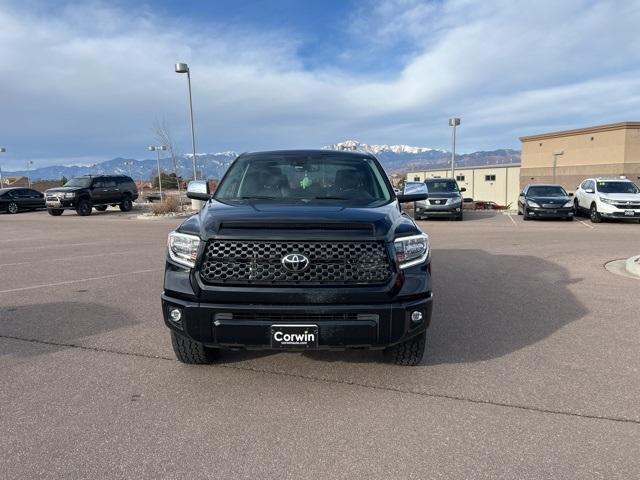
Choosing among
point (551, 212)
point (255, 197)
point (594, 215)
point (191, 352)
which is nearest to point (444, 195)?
point (551, 212)

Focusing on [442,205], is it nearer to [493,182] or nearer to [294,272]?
[294,272]

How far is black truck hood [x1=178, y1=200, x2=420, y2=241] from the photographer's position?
344 centimetres

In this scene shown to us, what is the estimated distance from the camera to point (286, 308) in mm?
3340

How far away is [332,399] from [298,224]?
129 cm

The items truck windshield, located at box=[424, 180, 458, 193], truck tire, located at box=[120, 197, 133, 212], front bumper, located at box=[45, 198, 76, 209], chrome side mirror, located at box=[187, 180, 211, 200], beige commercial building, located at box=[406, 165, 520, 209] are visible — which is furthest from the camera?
beige commercial building, located at box=[406, 165, 520, 209]

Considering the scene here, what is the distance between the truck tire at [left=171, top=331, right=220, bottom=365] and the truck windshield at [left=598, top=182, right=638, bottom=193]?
19119mm

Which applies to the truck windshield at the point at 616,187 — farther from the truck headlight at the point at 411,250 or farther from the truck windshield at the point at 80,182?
the truck windshield at the point at 80,182

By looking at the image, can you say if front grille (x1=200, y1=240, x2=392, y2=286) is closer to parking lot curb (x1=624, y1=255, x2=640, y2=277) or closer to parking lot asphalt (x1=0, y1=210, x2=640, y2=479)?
parking lot asphalt (x1=0, y1=210, x2=640, y2=479)

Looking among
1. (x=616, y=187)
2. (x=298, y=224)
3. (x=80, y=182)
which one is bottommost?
(x=616, y=187)

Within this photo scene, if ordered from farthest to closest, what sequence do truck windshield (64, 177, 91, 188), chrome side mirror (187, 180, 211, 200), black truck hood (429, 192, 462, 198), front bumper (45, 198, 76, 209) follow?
truck windshield (64, 177, 91, 188) < front bumper (45, 198, 76, 209) < black truck hood (429, 192, 462, 198) < chrome side mirror (187, 180, 211, 200)

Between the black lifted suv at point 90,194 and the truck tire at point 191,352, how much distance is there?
23.8 m

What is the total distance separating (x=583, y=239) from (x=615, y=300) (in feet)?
24.4

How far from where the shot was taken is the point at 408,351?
13.0ft

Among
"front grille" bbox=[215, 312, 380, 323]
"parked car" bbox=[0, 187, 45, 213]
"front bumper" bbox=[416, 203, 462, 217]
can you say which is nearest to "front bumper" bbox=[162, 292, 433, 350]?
"front grille" bbox=[215, 312, 380, 323]
